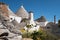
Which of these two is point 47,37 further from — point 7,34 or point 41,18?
point 41,18

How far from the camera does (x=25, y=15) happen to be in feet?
201

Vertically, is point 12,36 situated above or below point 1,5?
below

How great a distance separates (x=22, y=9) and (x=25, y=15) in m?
2.19

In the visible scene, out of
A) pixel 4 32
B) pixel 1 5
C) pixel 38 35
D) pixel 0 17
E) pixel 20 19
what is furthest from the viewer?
pixel 20 19

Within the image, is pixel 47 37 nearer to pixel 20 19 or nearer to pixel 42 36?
pixel 42 36

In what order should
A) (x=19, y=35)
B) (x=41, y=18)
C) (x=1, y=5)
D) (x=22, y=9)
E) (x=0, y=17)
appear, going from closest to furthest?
A: (x=19, y=35) < (x=0, y=17) < (x=1, y=5) < (x=22, y=9) < (x=41, y=18)

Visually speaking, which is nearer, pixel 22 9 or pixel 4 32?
pixel 4 32

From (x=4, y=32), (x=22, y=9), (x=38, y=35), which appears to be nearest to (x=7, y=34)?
(x=4, y=32)

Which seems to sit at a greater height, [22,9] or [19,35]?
[22,9]

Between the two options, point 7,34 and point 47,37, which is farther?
point 47,37

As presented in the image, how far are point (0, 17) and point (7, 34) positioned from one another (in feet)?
11.5

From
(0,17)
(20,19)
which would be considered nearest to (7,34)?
(0,17)

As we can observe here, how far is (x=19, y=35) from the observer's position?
15.3 metres

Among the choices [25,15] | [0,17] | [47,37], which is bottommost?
[47,37]
